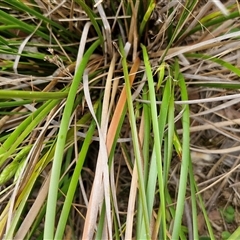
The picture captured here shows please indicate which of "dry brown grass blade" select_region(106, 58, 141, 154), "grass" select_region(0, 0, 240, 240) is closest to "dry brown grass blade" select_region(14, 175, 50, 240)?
"grass" select_region(0, 0, 240, 240)

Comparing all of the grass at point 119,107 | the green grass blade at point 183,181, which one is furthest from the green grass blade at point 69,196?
the green grass blade at point 183,181

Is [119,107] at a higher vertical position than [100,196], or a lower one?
higher

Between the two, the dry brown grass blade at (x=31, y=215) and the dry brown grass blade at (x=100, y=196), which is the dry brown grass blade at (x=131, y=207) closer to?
the dry brown grass blade at (x=100, y=196)

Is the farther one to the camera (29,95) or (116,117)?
(116,117)

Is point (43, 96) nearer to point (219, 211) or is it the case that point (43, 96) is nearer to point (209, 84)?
point (209, 84)

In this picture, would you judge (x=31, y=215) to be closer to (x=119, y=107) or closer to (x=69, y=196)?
(x=69, y=196)

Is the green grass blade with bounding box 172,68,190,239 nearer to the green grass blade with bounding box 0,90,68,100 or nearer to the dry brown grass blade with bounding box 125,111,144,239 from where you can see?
the dry brown grass blade with bounding box 125,111,144,239

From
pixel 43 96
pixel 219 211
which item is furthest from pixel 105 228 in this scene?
pixel 219 211

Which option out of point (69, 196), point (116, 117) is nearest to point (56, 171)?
point (69, 196)
